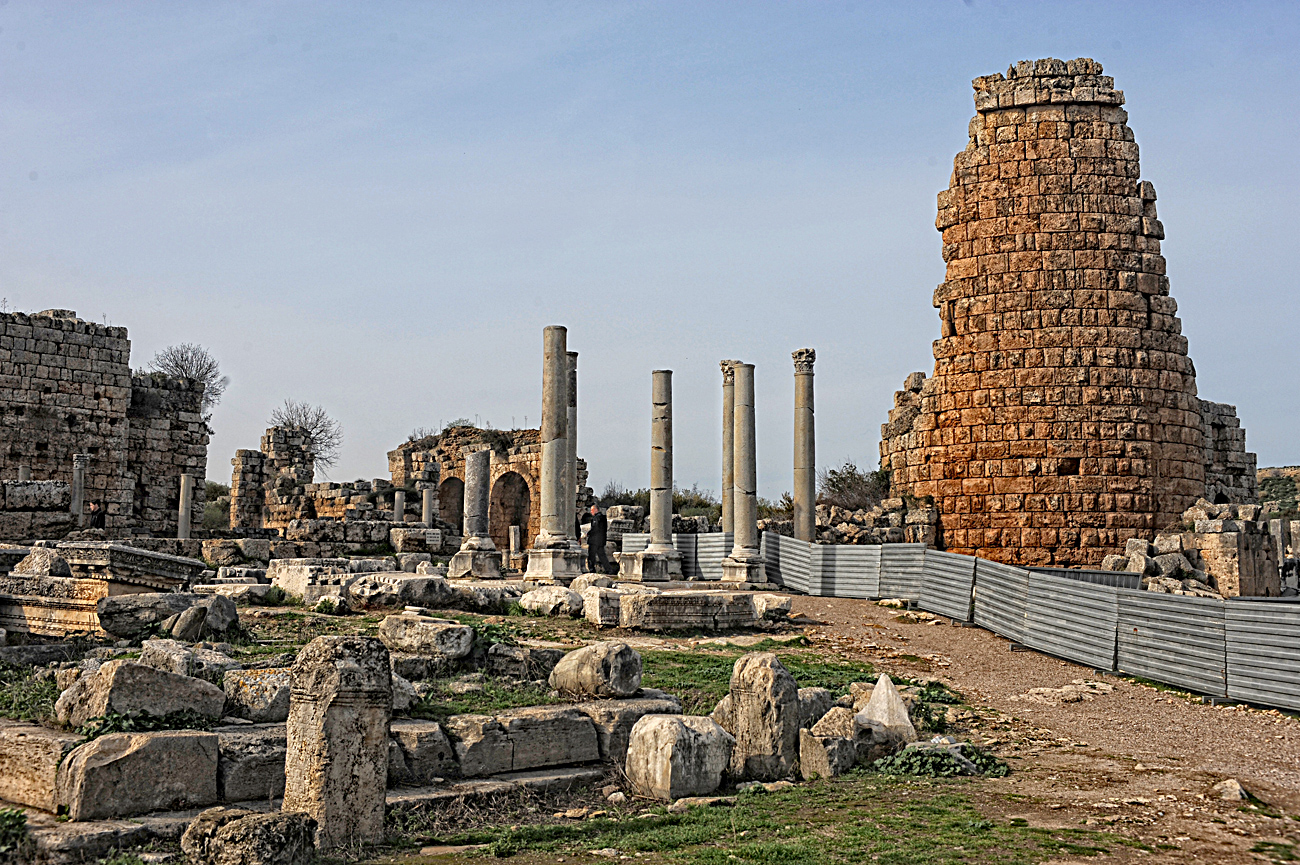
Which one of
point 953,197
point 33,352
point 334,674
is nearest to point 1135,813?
point 334,674

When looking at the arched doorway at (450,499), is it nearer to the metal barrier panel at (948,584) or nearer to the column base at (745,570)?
the column base at (745,570)

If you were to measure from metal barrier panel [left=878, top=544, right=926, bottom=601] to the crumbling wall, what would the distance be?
19475 mm

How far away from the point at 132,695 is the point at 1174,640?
9777 millimetres

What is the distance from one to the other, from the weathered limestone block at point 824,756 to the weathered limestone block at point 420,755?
101 inches

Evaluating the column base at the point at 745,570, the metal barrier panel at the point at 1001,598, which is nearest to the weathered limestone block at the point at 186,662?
the metal barrier panel at the point at 1001,598

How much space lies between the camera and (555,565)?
18234 mm

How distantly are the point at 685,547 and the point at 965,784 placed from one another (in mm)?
17792

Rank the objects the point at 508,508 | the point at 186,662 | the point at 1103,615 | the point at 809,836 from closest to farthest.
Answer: the point at 809,836 → the point at 186,662 → the point at 1103,615 → the point at 508,508

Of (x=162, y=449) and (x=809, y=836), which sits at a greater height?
(x=162, y=449)

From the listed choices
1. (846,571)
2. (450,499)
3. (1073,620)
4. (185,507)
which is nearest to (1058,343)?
(846,571)

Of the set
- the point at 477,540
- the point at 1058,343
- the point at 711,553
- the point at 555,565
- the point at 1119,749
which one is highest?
the point at 1058,343

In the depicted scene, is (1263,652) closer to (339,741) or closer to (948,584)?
(948,584)

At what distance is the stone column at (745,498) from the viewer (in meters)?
21.2

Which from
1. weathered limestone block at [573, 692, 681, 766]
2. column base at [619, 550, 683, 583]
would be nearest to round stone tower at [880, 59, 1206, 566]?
column base at [619, 550, 683, 583]
